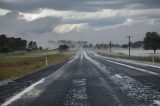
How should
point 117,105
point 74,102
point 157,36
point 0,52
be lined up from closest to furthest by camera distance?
1. point 117,105
2. point 74,102
3. point 0,52
4. point 157,36

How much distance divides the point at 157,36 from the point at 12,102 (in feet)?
549

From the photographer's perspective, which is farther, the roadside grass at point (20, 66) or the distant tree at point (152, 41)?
the distant tree at point (152, 41)

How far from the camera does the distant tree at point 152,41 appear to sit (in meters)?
169

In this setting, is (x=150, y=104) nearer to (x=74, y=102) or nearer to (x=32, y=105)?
(x=74, y=102)

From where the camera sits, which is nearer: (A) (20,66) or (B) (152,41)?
(A) (20,66)

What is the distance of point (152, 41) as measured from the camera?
6801 inches

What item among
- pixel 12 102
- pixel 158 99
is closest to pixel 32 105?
pixel 12 102

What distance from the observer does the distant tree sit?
169 m

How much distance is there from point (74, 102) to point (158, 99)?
8.10 ft

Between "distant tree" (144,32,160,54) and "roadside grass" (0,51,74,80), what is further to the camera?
"distant tree" (144,32,160,54)


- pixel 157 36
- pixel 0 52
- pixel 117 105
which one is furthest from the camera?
pixel 157 36

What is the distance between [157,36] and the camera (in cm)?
17325

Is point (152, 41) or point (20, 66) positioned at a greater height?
point (152, 41)

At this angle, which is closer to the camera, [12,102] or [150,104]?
[150,104]
